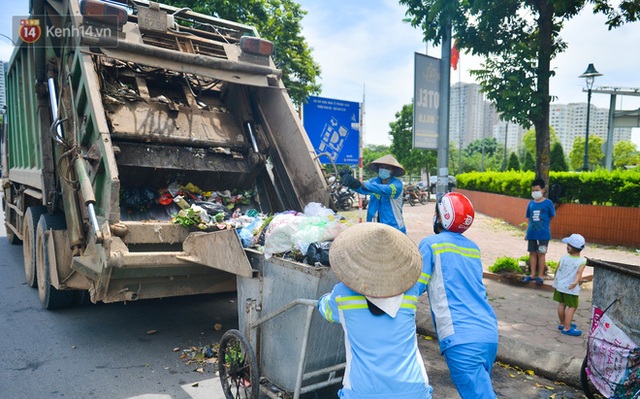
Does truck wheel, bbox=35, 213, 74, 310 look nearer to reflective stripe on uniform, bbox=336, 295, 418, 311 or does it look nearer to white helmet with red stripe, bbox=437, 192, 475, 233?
reflective stripe on uniform, bbox=336, 295, 418, 311

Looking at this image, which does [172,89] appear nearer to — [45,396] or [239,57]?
[239,57]

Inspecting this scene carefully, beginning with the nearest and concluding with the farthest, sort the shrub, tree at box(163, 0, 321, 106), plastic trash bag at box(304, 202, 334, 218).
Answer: plastic trash bag at box(304, 202, 334, 218)
the shrub
tree at box(163, 0, 321, 106)

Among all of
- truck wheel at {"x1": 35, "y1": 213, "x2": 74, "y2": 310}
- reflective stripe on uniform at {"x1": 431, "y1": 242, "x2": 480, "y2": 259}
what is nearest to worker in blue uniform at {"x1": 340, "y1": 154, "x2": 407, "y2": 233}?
reflective stripe on uniform at {"x1": 431, "y1": 242, "x2": 480, "y2": 259}

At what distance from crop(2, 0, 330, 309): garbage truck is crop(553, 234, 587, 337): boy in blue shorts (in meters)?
2.33

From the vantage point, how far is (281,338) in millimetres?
2824

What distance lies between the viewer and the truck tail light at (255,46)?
4.71m

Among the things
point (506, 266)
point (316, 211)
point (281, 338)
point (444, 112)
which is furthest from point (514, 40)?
→ point (281, 338)

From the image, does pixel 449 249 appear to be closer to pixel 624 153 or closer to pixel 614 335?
pixel 614 335

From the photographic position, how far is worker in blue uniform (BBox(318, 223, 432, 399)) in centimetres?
191

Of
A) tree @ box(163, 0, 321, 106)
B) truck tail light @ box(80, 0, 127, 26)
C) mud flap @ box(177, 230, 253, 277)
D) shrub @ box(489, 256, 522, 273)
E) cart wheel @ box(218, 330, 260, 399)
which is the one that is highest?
tree @ box(163, 0, 321, 106)

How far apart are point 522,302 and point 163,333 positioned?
412cm

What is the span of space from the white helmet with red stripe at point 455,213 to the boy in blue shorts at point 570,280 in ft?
8.07

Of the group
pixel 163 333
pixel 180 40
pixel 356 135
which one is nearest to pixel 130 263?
pixel 163 333

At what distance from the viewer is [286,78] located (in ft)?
40.0
